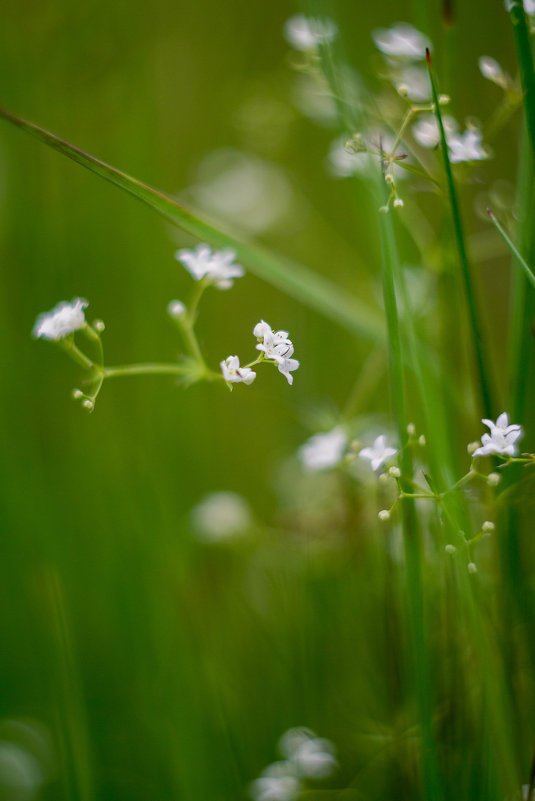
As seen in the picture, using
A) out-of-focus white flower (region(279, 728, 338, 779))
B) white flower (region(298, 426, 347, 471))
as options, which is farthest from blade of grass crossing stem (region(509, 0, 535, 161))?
out-of-focus white flower (region(279, 728, 338, 779))

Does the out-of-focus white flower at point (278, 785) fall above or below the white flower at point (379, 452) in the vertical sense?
below

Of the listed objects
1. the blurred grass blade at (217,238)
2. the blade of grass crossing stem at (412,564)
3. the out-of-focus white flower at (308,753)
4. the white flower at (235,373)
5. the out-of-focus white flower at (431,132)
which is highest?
the out-of-focus white flower at (431,132)

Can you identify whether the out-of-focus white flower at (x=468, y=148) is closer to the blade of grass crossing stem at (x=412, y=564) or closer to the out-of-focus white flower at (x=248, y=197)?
the blade of grass crossing stem at (x=412, y=564)

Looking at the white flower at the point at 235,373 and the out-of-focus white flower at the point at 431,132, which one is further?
the out-of-focus white flower at the point at 431,132

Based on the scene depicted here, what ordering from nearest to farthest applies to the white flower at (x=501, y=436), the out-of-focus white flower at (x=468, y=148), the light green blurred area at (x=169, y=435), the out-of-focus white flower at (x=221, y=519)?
Answer: 1. the white flower at (x=501, y=436)
2. the out-of-focus white flower at (x=468, y=148)
3. the light green blurred area at (x=169, y=435)
4. the out-of-focus white flower at (x=221, y=519)

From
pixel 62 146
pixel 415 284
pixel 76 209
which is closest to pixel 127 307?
pixel 76 209

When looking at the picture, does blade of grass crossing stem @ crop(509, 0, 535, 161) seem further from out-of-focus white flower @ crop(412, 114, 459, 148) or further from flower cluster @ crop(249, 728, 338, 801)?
flower cluster @ crop(249, 728, 338, 801)

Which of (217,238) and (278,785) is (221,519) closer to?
(278,785)

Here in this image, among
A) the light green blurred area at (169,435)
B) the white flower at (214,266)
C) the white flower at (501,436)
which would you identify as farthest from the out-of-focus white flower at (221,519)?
the white flower at (501,436)

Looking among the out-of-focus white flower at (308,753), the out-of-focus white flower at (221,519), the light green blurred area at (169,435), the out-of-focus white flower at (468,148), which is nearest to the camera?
the out-of-focus white flower at (468,148)
